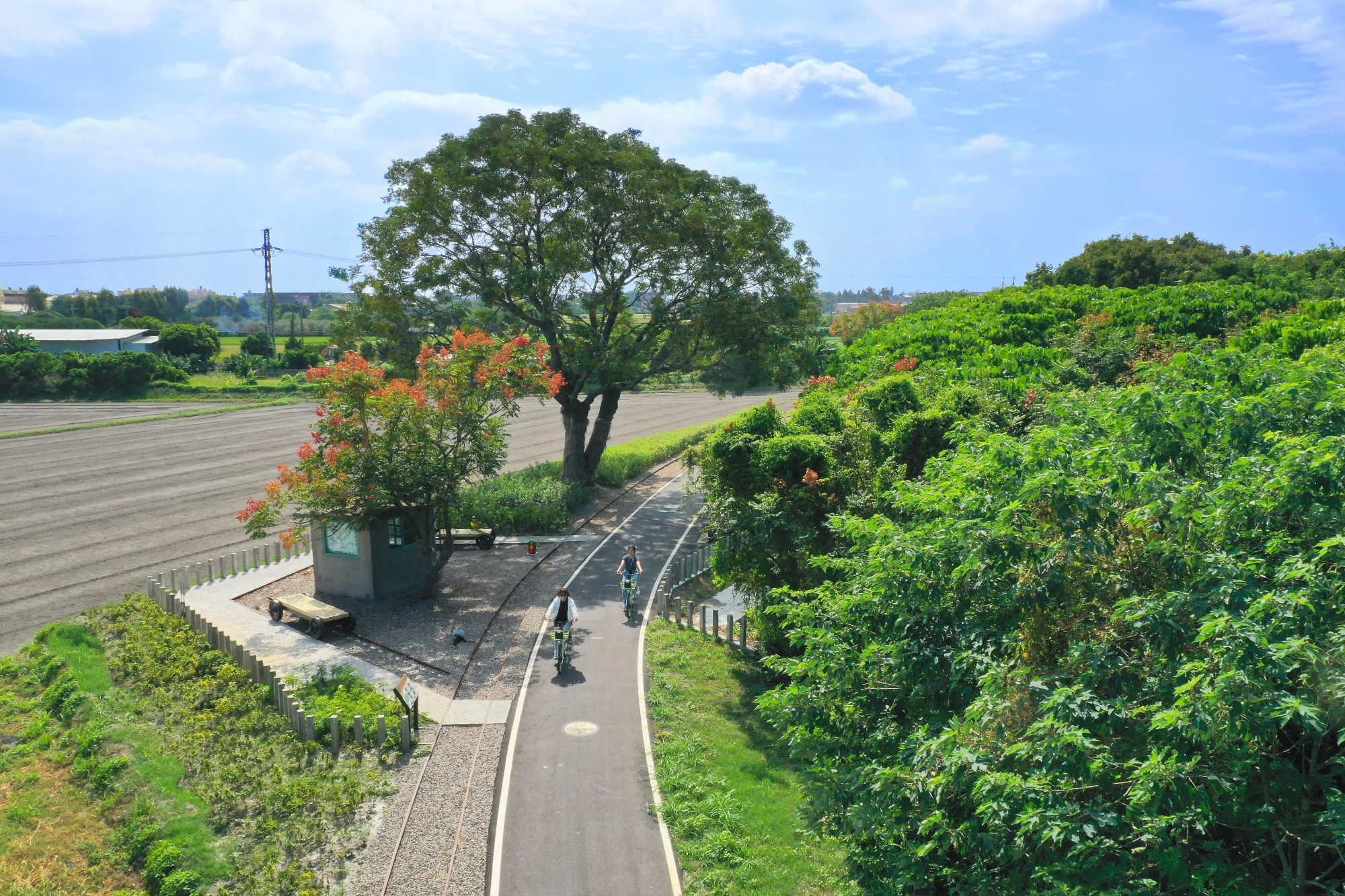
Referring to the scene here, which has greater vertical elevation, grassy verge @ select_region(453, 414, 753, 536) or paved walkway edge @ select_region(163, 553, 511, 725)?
grassy verge @ select_region(453, 414, 753, 536)

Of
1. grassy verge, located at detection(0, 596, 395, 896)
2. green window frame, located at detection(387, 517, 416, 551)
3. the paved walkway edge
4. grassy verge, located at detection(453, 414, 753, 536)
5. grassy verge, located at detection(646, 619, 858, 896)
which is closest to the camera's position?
grassy verge, located at detection(646, 619, 858, 896)

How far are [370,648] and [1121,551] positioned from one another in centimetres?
1458

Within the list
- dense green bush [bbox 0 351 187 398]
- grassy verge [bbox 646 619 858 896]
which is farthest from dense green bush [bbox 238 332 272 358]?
grassy verge [bbox 646 619 858 896]

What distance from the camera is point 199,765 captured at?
1284cm

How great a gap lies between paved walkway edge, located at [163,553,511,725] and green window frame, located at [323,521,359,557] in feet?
7.04

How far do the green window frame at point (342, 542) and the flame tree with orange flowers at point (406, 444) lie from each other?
766 millimetres

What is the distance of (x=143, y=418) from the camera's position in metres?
51.8

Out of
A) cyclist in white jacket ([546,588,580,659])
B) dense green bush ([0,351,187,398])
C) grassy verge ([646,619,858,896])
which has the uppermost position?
dense green bush ([0,351,187,398])

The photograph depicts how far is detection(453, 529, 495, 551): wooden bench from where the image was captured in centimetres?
2481

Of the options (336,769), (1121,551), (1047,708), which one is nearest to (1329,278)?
(1121,551)

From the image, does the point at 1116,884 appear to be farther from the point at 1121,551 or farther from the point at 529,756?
the point at 529,756

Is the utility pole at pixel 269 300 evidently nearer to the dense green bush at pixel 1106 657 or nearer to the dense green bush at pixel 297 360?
the dense green bush at pixel 297 360

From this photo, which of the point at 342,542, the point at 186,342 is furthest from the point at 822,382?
the point at 186,342

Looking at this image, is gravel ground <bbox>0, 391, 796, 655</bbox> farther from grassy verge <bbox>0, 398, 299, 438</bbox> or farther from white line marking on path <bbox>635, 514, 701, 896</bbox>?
white line marking on path <bbox>635, 514, 701, 896</bbox>
